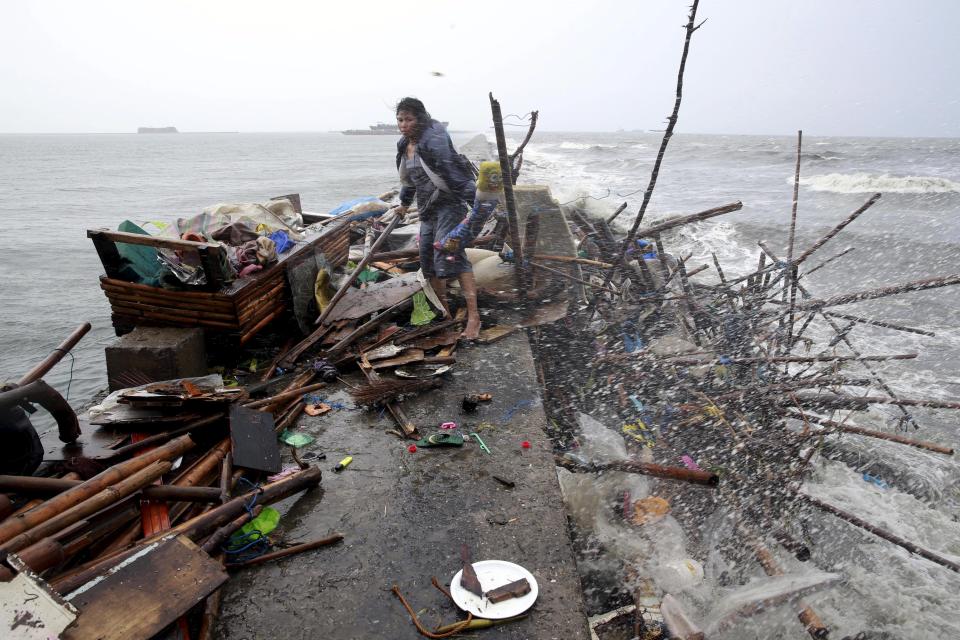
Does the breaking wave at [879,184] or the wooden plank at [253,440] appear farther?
the breaking wave at [879,184]

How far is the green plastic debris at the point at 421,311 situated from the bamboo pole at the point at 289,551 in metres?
2.91

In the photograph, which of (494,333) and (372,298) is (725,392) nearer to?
(494,333)

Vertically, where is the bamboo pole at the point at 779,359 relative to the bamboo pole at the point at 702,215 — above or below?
below

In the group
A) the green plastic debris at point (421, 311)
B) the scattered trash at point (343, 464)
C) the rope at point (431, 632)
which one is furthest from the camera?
the green plastic debris at point (421, 311)

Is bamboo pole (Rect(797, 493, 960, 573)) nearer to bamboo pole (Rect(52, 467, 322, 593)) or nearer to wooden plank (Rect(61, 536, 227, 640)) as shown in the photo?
bamboo pole (Rect(52, 467, 322, 593))

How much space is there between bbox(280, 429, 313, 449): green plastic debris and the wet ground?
0.21 feet

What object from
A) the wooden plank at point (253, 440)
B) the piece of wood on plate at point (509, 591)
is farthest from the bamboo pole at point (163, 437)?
the piece of wood on plate at point (509, 591)

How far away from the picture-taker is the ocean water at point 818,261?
383 cm

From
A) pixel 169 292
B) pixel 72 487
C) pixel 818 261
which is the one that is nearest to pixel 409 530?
pixel 72 487

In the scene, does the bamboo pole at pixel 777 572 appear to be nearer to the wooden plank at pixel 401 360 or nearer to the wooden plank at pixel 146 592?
the wooden plank at pixel 401 360

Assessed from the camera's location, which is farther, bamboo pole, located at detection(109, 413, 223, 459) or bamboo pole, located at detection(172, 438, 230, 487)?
bamboo pole, located at detection(109, 413, 223, 459)

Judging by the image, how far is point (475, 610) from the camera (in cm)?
231

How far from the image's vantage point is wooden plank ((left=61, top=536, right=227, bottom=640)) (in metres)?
2.06

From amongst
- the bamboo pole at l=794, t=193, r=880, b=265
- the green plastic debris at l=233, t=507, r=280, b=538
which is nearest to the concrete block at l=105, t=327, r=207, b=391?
the green plastic debris at l=233, t=507, r=280, b=538
